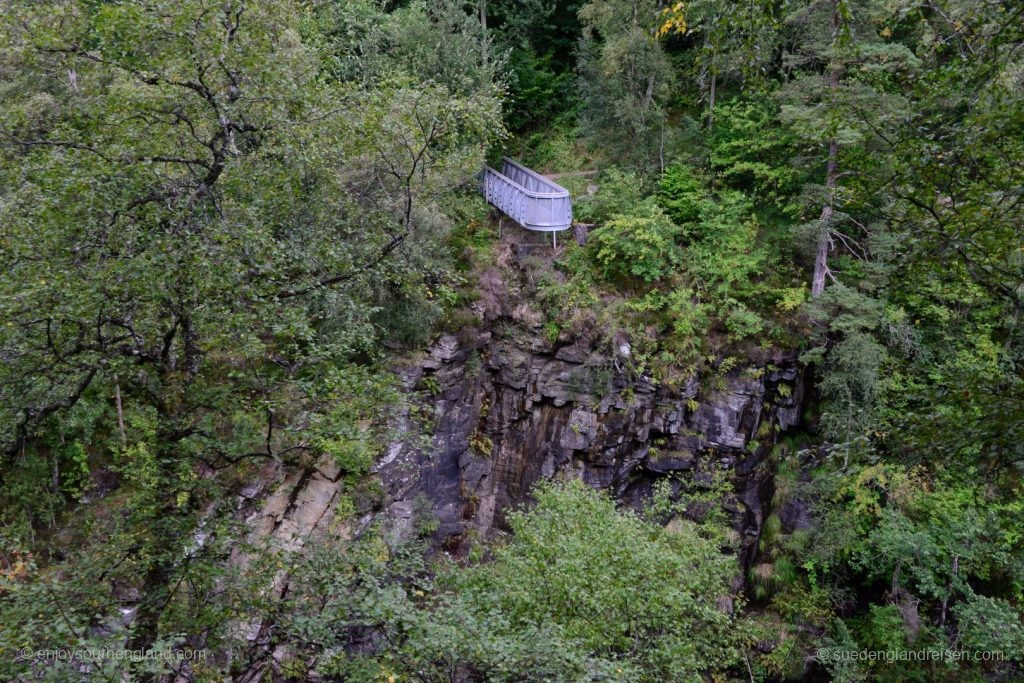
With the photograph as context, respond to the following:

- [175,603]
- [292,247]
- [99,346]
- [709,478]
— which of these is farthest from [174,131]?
[709,478]

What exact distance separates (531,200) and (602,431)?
569 centimetres

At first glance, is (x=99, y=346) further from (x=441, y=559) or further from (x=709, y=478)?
(x=709, y=478)

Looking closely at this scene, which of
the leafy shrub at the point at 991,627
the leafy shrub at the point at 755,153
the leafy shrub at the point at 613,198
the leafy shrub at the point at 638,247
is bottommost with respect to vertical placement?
the leafy shrub at the point at 991,627

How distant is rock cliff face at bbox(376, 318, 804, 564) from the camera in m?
12.9

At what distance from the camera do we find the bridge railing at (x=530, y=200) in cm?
1448

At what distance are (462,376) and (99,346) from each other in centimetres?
805

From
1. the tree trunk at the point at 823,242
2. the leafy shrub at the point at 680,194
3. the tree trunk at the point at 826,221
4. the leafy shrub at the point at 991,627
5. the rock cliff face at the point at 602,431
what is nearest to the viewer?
the leafy shrub at the point at 991,627

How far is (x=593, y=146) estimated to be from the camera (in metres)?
16.3

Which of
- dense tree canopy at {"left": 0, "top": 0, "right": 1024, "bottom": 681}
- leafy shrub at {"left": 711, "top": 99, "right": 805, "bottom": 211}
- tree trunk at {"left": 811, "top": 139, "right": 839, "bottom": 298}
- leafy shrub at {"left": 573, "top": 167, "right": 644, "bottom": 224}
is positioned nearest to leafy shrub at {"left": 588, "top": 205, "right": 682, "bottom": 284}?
dense tree canopy at {"left": 0, "top": 0, "right": 1024, "bottom": 681}

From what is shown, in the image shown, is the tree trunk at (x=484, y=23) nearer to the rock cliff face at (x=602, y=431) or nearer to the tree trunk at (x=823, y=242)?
the rock cliff face at (x=602, y=431)

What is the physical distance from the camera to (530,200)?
47.9 ft

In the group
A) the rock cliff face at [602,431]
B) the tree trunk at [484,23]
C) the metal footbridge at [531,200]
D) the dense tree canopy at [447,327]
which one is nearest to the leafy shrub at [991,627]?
the dense tree canopy at [447,327]

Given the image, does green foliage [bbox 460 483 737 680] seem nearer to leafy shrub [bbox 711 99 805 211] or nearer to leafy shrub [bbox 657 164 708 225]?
leafy shrub [bbox 657 164 708 225]

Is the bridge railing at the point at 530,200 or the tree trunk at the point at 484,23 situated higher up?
the tree trunk at the point at 484,23
